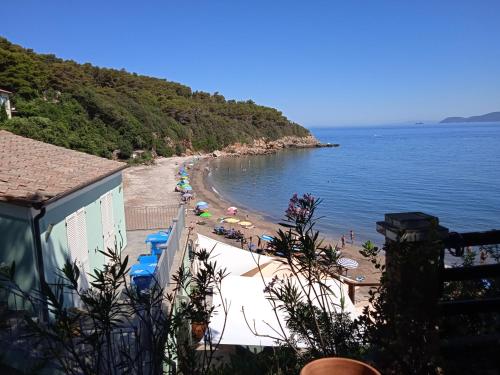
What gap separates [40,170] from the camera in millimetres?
8469

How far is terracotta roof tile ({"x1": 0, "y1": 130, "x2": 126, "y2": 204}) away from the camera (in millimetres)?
6824

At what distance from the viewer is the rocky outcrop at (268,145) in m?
85.9

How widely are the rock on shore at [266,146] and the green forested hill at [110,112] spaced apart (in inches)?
73.5

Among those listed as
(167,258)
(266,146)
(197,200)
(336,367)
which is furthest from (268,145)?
(336,367)

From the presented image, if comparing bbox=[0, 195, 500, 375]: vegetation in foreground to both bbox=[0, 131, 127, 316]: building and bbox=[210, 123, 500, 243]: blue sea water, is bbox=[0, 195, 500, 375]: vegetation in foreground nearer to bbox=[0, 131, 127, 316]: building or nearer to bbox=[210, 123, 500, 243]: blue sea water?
bbox=[0, 131, 127, 316]: building

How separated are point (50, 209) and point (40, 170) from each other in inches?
68.6

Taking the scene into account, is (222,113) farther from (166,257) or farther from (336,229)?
(166,257)

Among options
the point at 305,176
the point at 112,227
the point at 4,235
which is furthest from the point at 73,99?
the point at 4,235

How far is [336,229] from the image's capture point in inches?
1196

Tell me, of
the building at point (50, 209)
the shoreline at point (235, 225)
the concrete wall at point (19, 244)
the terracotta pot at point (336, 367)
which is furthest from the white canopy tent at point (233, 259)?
the terracotta pot at point (336, 367)

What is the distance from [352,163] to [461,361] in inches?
3090

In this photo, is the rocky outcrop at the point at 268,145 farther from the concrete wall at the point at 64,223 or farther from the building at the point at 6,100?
the concrete wall at the point at 64,223

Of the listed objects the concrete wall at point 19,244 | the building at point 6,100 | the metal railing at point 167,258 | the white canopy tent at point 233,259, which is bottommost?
the white canopy tent at point 233,259

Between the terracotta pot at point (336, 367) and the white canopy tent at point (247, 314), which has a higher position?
the terracotta pot at point (336, 367)
